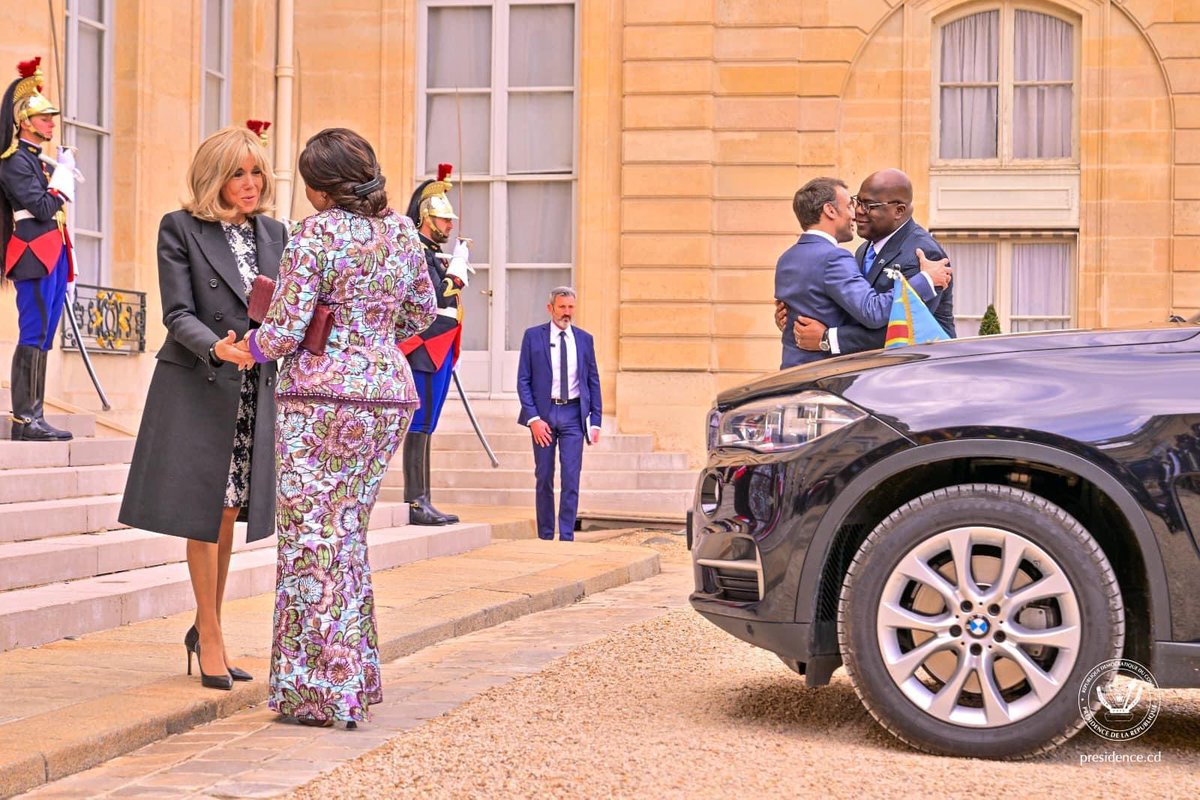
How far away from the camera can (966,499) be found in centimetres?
511

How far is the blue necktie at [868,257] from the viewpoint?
23.0 ft

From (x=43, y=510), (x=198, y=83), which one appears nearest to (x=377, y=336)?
(x=43, y=510)

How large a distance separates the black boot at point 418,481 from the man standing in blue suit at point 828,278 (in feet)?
15.7

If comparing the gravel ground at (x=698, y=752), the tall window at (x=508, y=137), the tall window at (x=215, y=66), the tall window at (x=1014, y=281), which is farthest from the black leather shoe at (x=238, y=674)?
the tall window at (x=1014, y=281)

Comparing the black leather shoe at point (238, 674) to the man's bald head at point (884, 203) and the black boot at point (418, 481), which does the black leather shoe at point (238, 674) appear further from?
the black boot at point (418, 481)

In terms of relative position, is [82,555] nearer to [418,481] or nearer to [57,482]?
[57,482]

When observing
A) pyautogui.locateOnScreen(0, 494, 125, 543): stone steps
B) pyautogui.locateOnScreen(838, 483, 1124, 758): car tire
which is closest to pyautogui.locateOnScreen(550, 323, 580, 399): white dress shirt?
pyautogui.locateOnScreen(0, 494, 125, 543): stone steps

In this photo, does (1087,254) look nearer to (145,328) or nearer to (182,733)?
(145,328)

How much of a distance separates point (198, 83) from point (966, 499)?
40.9 ft

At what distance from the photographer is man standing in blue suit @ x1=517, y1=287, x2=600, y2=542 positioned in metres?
13.0

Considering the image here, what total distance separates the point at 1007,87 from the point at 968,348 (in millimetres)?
14322

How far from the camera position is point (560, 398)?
1307 centimetres

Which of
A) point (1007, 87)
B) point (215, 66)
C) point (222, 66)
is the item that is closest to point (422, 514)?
point (215, 66)

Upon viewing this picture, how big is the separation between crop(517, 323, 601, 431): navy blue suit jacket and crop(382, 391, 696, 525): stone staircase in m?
2.81
